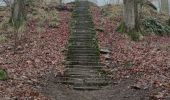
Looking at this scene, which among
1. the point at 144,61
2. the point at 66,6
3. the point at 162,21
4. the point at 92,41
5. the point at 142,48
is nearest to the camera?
the point at 144,61

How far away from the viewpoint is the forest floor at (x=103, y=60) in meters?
11.4

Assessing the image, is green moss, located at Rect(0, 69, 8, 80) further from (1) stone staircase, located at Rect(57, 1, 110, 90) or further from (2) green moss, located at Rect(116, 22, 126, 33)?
(2) green moss, located at Rect(116, 22, 126, 33)

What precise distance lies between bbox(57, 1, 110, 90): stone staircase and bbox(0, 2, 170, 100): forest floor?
1.19ft

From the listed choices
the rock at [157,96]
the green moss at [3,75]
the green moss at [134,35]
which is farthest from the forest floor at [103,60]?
the green moss at [134,35]

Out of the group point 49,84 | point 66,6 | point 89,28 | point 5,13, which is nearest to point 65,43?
point 89,28

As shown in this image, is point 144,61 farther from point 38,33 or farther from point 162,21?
point 162,21

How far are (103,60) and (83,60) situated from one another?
876 mm

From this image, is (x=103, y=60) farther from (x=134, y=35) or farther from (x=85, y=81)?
(x=134, y=35)

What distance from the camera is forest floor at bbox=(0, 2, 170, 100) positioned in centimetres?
1137

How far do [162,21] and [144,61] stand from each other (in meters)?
10.6

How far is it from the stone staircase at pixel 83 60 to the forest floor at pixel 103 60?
1.19 feet

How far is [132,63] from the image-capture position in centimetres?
1509

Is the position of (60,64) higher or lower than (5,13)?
lower

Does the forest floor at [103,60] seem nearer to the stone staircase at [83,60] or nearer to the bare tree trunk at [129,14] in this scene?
the stone staircase at [83,60]
